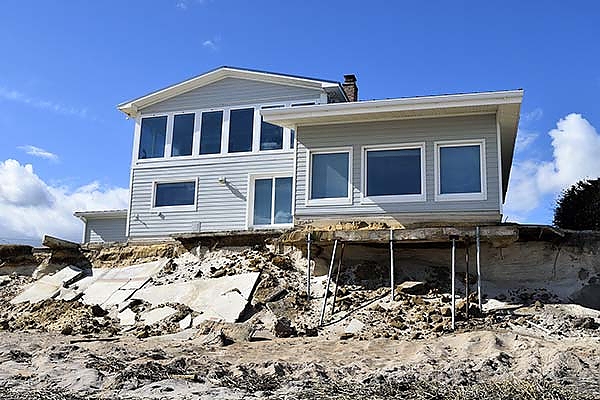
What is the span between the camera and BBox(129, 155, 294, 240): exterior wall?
698 inches

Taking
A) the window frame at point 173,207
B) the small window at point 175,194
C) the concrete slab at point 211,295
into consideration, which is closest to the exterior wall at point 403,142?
the concrete slab at point 211,295

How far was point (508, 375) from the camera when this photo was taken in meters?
9.04

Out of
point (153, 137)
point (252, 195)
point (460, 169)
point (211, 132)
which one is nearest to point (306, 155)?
point (252, 195)

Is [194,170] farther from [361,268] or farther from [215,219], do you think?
[361,268]

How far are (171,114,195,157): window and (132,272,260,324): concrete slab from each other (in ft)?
17.0

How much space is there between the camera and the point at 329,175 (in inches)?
586

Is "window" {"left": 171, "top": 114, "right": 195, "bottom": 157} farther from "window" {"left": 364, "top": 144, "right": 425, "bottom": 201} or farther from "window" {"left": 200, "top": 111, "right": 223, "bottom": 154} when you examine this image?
"window" {"left": 364, "top": 144, "right": 425, "bottom": 201}

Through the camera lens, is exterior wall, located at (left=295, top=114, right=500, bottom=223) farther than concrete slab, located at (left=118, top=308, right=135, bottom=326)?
No

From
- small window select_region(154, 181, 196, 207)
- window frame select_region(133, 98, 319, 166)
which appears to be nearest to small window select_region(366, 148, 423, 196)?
window frame select_region(133, 98, 319, 166)

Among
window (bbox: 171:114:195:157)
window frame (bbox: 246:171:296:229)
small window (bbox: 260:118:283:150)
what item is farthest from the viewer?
window (bbox: 171:114:195:157)

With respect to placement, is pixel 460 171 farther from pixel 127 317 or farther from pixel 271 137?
pixel 127 317

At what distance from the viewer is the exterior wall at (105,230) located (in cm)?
2319

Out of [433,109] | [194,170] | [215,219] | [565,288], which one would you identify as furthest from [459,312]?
[194,170]

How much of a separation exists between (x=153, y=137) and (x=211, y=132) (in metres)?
1.93
